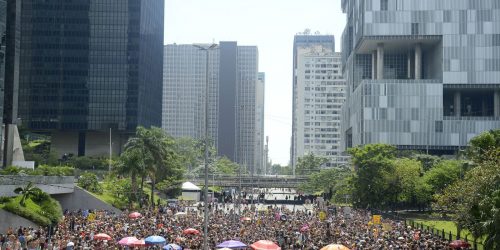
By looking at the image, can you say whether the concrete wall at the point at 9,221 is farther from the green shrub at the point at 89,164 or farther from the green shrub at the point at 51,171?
the green shrub at the point at 89,164

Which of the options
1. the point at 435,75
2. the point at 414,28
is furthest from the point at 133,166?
the point at 435,75

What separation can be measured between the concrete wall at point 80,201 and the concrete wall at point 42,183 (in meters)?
0.98

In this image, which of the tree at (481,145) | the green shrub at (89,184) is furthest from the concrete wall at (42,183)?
the tree at (481,145)

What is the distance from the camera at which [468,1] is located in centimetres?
10969

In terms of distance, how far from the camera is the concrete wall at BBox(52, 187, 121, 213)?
6272 centimetres

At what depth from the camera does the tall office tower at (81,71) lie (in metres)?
135

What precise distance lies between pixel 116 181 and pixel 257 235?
40.8 m

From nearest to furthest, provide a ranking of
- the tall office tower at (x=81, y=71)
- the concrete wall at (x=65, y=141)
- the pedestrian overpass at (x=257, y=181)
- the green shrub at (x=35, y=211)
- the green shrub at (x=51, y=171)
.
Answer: the green shrub at (x=35, y=211) < the green shrub at (x=51, y=171) < the pedestrian overpass at (x=257, y=181) < the tall office tower at (x=81, y=71) < the concrete wall at (x=65, y=141)

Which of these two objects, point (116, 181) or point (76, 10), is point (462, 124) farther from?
point (76, 10)

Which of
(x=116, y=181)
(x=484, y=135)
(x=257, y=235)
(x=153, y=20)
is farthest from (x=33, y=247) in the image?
(x=153, y=20)

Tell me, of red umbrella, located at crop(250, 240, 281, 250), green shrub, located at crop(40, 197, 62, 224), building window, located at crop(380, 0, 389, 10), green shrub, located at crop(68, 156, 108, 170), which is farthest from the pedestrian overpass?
red umbrella, located at crop(250, 240, 281, 250)

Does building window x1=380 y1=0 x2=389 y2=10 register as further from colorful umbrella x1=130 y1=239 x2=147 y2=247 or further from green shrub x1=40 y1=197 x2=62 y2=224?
colorful umbrella x1=130 y1=239 x2=147 y2=247

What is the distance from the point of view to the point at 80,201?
2515 inches

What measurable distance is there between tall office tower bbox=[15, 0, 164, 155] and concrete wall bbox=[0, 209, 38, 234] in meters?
92.4
